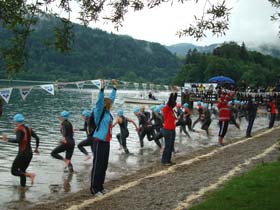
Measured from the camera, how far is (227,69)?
121875 mm

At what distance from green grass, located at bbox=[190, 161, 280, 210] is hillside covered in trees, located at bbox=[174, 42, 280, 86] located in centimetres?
10348

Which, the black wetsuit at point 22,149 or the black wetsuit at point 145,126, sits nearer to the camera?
the black wetsuit at point 22,149

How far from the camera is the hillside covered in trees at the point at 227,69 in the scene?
120 m

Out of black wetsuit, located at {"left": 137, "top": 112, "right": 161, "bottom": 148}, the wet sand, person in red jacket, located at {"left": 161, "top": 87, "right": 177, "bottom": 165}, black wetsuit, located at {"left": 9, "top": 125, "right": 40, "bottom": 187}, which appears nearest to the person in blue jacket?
the wet sand

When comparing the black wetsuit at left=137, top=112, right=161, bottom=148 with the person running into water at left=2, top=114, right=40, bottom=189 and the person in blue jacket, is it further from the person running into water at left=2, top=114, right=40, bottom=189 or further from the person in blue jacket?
the person in blue jacket

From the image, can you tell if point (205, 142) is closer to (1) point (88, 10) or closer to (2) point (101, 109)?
(2) point (101, 109)

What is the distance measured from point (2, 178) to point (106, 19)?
264 inches

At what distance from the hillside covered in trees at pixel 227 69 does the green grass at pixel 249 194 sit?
339 ft

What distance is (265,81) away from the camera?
12725 cm

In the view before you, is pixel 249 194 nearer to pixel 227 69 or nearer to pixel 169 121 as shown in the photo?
pixel 169 121

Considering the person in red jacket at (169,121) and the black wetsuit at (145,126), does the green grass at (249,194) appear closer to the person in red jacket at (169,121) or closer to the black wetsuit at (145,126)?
the person in red jacket at (169,121)

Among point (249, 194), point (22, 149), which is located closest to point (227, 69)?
point (22, 149)

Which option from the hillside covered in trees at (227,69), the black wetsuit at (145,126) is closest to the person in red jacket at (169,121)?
the black wetsuit at (145,126)

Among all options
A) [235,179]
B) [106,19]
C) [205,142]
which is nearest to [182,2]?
[106,19]
